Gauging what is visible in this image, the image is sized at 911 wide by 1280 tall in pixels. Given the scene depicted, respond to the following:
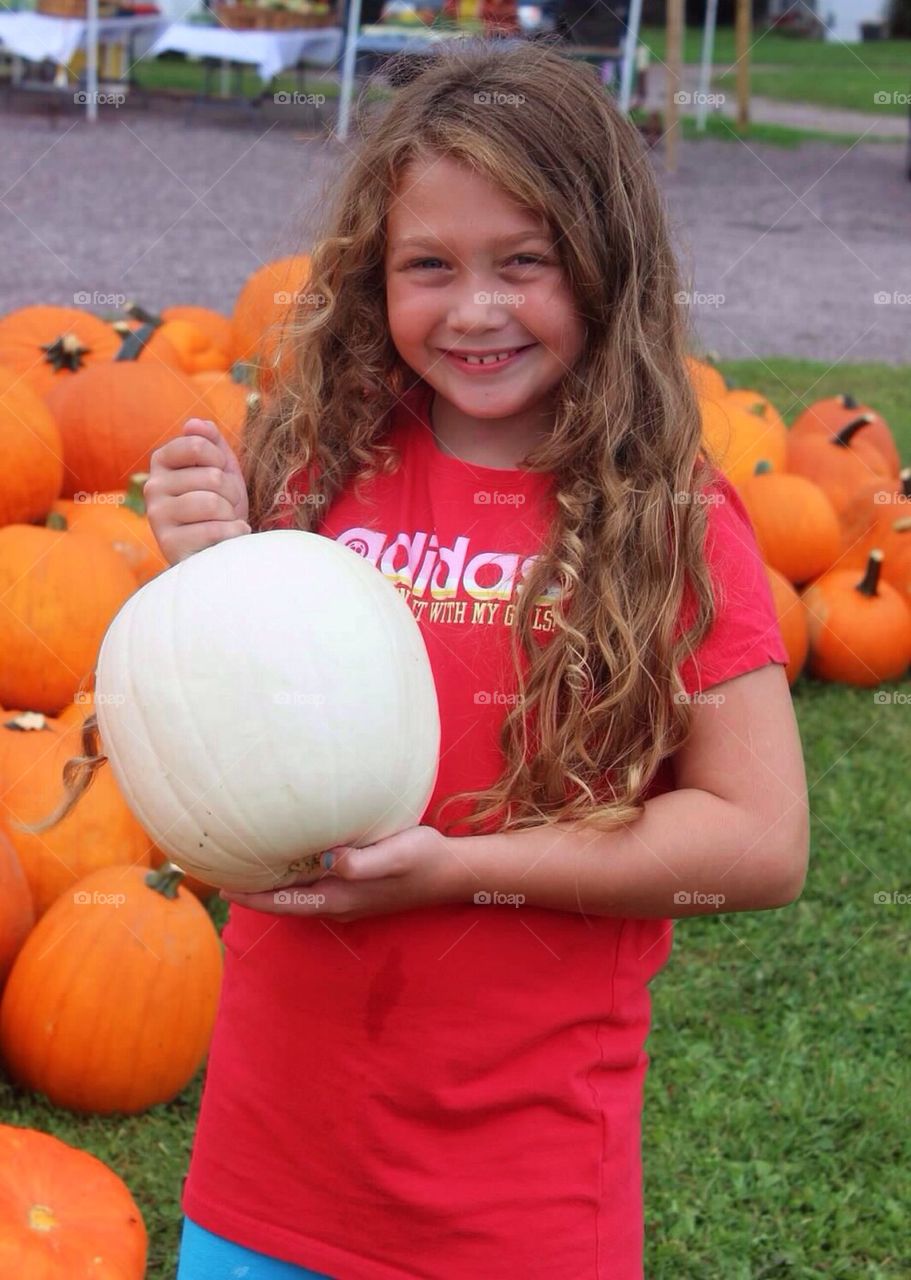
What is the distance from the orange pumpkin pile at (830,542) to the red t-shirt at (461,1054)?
3047mm

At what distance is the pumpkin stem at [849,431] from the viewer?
19.2 feet

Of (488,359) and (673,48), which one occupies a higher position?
(488,359)

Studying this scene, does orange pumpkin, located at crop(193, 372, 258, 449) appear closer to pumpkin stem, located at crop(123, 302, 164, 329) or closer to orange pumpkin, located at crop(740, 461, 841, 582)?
pumpkin stem, located at crop(123, 302, 164, 329)

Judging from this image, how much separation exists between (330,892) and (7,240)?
9.96 meters

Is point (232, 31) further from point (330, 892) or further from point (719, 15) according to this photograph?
point (719, 15)

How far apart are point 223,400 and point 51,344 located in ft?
2.52

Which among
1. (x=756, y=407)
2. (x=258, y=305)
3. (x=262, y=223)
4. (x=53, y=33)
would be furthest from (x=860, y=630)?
(x=53, y=33)

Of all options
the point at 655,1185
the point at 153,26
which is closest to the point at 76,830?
the point at 655,1185

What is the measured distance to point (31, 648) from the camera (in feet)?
12.0

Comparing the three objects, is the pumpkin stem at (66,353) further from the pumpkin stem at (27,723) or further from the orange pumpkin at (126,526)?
the pumpkin stem at (27,723)

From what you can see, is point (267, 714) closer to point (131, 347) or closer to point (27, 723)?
point (27, 723)

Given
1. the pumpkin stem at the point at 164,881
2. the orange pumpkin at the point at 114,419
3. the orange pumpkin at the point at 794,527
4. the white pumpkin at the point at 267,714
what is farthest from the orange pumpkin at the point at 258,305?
the white pumpkin at the point at 267,714

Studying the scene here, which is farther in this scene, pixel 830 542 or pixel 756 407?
pixel 756 407

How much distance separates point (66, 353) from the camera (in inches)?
188
